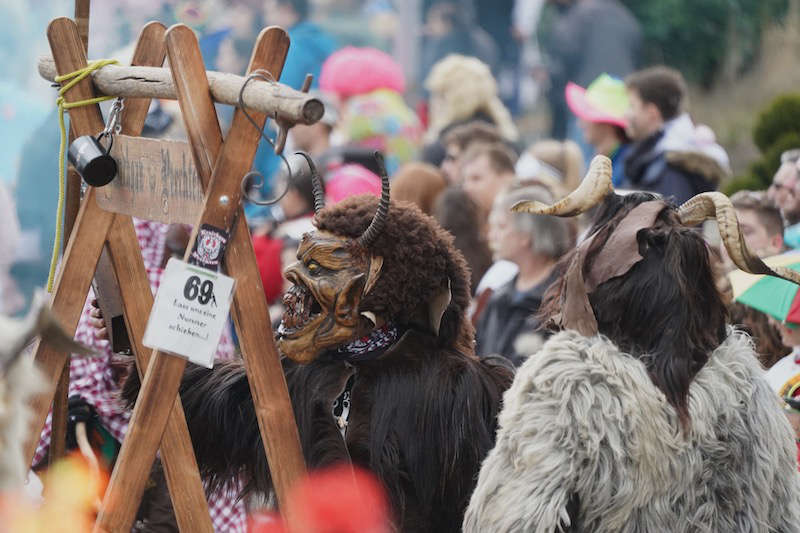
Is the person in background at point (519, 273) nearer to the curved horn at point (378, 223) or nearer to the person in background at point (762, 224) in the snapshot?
the person in background at point (762, 224)

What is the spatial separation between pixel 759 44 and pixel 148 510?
966cm

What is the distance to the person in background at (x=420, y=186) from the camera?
5.97 m

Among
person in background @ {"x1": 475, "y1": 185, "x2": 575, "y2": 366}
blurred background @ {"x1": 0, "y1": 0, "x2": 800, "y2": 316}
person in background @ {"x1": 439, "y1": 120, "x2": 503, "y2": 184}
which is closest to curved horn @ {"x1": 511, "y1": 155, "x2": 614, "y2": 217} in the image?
person in background @ {"x1": 475, "y1": 185, "x2": 575, "y2": 366}

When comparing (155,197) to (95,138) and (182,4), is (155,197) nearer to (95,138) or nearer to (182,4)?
(95,138)

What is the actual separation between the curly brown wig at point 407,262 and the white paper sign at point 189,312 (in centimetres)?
41

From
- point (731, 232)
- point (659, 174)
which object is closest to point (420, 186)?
point (659, 174)

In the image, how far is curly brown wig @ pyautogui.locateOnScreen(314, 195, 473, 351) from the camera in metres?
2.77

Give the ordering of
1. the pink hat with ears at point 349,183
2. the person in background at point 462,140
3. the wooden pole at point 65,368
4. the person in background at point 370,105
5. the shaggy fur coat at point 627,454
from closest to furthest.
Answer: the shaggy fur coat at point 627,454 < the wooden pole at point 65,368 < the pink hat with ears at point 349,183 < the person in background at point 462,140 < the person in background at point 370,105

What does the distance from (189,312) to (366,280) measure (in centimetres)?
46

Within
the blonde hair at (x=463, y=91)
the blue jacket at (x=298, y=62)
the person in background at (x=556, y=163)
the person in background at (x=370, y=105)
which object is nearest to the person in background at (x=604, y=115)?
the person in background at (x=556, y=163)

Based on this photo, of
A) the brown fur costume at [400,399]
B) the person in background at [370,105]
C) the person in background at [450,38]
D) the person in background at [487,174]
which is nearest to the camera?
the brown fur costume at [400,399]

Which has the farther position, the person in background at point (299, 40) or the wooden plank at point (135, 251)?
the person in background at point (299, 40)

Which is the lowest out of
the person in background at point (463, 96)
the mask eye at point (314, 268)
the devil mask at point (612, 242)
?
the devil mask at point (612, 242)

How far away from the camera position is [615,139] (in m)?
6.68
